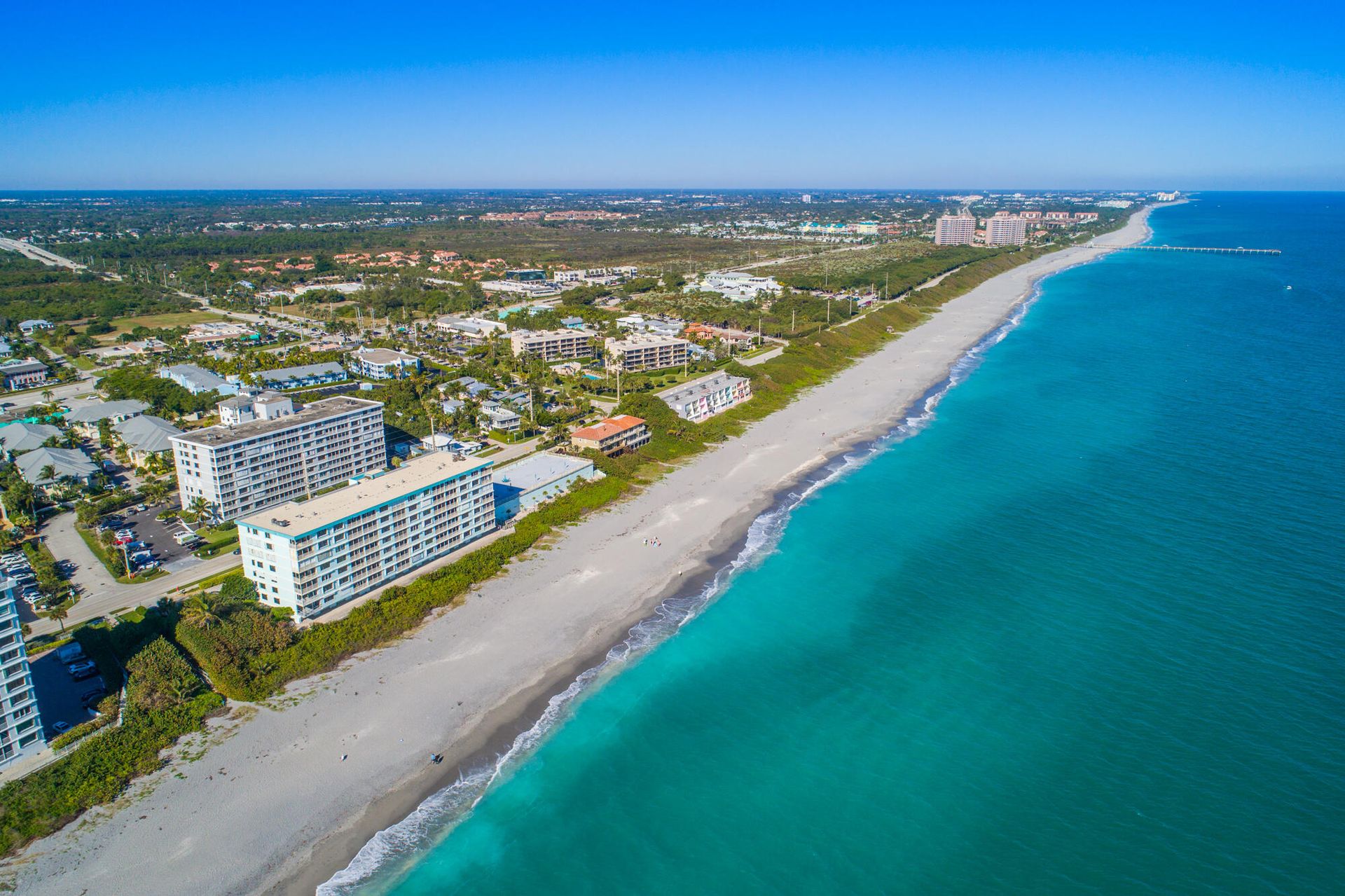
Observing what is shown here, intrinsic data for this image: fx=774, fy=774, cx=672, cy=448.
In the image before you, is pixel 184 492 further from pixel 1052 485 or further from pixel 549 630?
pixel 1052 485

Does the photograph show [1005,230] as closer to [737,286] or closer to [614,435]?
[737,286]

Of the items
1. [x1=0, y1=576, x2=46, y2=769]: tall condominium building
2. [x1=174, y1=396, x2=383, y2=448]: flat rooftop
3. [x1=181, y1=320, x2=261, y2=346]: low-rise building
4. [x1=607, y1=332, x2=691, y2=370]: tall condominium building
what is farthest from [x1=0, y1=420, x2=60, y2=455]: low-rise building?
[x1=607, y1=332, x2=691, y2=370]: tall condominium building

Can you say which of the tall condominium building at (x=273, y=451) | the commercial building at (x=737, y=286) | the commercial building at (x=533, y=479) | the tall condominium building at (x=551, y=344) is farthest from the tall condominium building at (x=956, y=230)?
the tall condominium building at (x=273, y=451)

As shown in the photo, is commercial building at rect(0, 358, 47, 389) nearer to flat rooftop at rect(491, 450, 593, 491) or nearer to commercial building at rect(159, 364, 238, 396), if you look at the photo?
commercial building at rect(159, 364, 238, 396)

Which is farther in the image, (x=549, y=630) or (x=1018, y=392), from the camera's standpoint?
(x=1018, y=392)

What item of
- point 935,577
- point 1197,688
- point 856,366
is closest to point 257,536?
point 935,577

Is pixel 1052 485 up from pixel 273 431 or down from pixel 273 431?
down

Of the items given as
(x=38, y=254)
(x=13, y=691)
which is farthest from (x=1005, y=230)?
(x=38, y=254)
